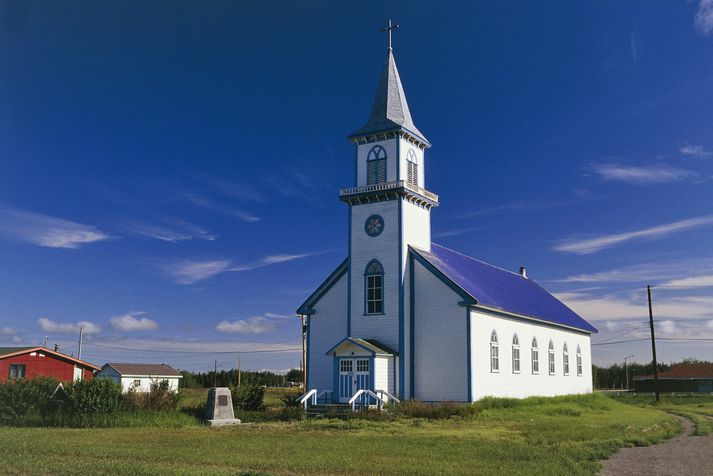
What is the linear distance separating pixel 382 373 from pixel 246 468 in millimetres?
19094

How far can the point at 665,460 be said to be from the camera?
1742 cm

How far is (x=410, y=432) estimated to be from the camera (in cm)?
2366

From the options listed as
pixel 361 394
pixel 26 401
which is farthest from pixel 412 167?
pixel 26 401

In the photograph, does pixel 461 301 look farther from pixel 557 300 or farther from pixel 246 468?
pixel 557 300

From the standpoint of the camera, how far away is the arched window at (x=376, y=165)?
121 feet

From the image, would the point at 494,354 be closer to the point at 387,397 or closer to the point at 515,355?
the point at 515,355

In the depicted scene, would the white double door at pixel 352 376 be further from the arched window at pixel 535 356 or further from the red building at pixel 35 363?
the red building at pixel 35 363

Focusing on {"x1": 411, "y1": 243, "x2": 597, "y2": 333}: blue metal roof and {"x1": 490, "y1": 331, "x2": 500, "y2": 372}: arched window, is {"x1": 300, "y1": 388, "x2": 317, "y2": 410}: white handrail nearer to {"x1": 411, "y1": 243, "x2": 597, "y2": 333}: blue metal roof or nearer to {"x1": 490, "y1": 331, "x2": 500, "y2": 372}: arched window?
{"x1": 411, "y1": 243, "x2": 597, "y2": 333}: blue metal roof

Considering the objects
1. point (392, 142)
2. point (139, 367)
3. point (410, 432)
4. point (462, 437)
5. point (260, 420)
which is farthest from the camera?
point (139, 367)

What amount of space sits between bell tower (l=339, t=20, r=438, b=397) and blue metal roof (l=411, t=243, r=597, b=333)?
1.55 meters

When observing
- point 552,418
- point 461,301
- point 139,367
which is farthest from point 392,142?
point 139,367

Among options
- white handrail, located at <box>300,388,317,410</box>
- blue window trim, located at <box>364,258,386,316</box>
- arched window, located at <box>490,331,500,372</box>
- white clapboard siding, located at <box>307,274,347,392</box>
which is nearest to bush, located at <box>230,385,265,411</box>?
white handrail, located at <box>300,388,317,410</box>

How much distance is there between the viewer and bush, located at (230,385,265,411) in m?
31.8

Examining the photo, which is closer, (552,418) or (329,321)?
(552,418)
